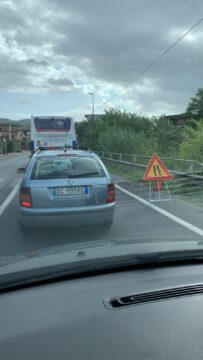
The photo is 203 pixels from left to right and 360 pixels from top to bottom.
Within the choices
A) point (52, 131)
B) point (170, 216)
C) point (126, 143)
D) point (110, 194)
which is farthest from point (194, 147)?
point (126, 143)

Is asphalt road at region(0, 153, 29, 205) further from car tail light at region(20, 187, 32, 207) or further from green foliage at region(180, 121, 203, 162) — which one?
green foliage at region(180, 121, 203, 162)

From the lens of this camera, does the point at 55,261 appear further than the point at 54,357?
Yes

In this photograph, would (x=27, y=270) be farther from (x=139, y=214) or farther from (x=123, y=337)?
(x=139, y=214)

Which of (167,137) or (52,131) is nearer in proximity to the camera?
(52,131)

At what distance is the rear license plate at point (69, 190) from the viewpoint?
27.2ft

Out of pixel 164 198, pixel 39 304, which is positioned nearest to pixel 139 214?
pixel 164 198

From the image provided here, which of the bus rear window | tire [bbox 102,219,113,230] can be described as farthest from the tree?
tire [bbox 102,219,113,230]

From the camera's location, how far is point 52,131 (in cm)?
2712

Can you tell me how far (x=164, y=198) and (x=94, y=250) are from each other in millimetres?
11129

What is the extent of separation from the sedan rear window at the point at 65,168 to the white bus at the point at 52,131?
Answer: 709 inches

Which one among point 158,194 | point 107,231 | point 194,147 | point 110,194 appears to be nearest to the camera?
point 110,194

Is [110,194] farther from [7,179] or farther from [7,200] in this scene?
[7,179]

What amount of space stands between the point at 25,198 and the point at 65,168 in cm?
89

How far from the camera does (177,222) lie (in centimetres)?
990
